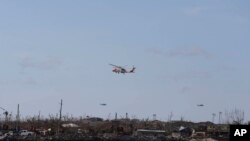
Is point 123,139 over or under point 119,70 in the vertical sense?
under

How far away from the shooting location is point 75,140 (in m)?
58.3

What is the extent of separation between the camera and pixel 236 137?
1116 cm

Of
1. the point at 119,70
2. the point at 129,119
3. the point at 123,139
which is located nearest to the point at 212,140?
the point at 123,139

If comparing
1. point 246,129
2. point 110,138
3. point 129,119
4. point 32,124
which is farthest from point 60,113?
point 246,129

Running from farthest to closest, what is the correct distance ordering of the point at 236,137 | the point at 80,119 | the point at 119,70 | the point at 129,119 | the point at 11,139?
the point at 80,119, the point at 129,119, the point at 119,70, the point at 11,139, the point at 236,137

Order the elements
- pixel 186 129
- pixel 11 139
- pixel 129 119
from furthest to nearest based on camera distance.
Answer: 1. pixel 129 119
2. pixel 186 129
3. pixel 11 139

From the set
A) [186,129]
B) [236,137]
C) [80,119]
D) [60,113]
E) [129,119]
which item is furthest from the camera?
[80,119]

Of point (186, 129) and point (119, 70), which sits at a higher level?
point (119, 70)

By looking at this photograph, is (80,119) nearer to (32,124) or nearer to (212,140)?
(32,124)

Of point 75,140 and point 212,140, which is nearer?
point 75,140

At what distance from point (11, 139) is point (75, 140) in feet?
21.1

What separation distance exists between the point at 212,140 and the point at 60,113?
3667 cm

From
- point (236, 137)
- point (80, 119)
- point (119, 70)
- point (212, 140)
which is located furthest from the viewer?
point (80, 119)

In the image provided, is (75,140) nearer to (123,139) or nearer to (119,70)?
(123,139)
